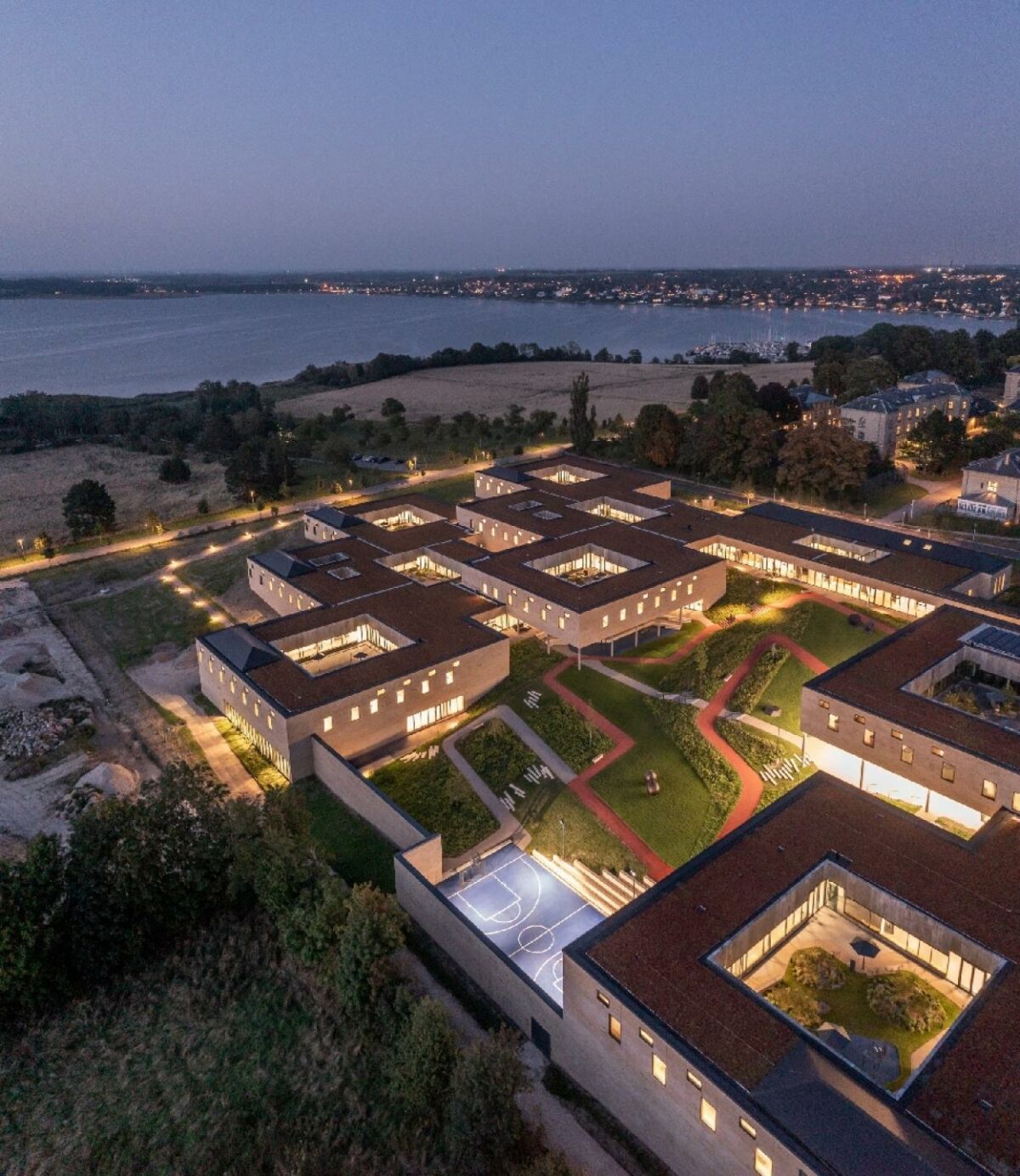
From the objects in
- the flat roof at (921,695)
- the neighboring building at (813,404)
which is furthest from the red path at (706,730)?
the neighboring building at (813,404)

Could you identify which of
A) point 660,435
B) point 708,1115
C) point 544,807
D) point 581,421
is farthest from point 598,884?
point 581,421

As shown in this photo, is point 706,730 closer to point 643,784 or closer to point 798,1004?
point 643,784

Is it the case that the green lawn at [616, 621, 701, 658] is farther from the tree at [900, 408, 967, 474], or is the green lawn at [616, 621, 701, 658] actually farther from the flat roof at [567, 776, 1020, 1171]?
the tree at [900, 408, 967, 474]

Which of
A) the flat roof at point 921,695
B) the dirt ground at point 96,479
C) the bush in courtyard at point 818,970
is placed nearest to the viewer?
the bush in courtyard at point 818,970

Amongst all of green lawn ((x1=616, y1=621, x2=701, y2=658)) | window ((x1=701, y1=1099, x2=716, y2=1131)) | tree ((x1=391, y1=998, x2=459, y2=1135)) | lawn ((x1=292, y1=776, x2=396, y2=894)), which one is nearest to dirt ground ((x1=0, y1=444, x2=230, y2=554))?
lawn ((x1=292, y1=776, x2=396, y2=894))

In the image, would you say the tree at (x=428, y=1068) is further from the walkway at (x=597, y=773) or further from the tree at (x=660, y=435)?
the tree at (x=660, y=435)
